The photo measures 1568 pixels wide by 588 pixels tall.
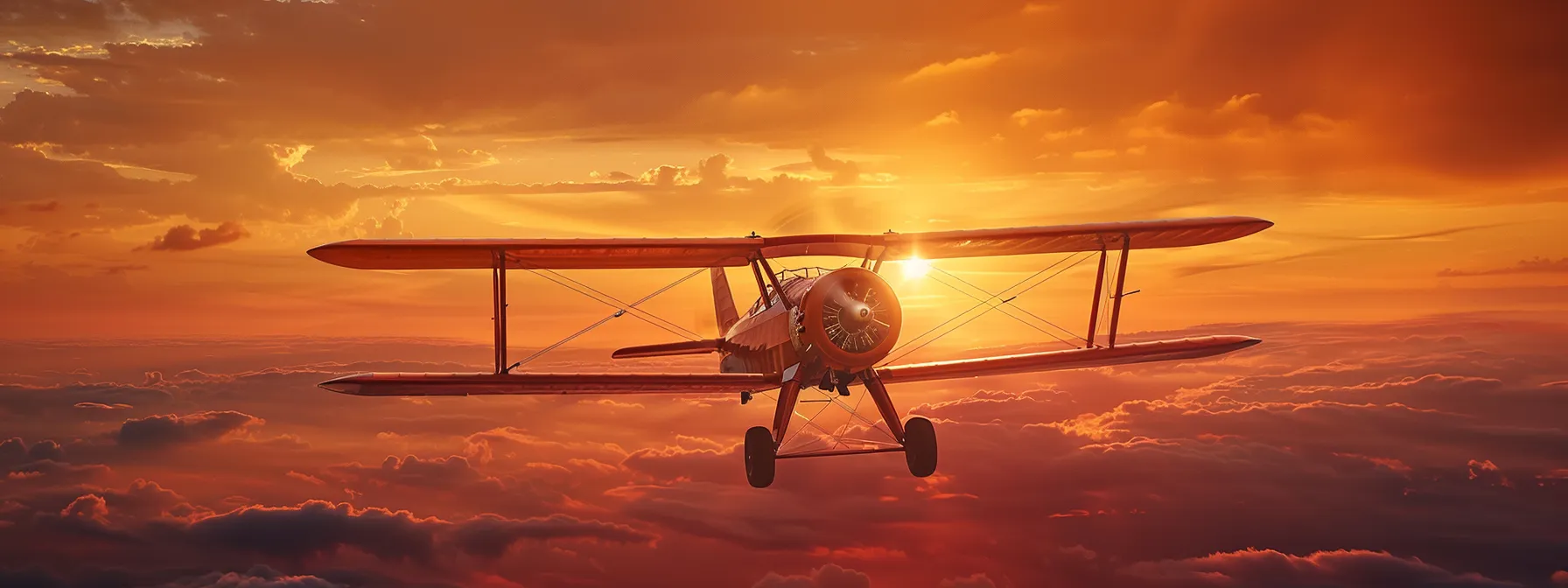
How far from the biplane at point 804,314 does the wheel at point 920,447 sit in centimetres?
2

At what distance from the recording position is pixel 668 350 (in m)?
27.5

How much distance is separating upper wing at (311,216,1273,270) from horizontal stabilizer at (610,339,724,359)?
662 cm

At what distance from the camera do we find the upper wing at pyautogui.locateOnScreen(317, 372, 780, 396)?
17562 mm

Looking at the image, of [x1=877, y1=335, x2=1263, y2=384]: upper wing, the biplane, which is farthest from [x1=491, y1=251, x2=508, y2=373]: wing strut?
[x1=877, y1=335, x2=1263, y2=384]: upper wing

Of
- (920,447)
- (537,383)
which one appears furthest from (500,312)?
(920,447)

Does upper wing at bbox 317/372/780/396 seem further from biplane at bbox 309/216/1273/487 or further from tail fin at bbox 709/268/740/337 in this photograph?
tail fin at bbox 709/268/740/337

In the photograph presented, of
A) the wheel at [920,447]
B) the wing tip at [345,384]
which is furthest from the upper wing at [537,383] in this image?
the wheel at [920,447]

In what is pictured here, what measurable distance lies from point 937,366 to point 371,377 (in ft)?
31.9

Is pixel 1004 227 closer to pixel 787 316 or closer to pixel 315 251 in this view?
pixel 787 316

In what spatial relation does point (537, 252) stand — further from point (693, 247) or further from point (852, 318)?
point (852, 318)

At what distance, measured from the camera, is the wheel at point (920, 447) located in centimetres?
2038

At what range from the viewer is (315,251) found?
695 inches

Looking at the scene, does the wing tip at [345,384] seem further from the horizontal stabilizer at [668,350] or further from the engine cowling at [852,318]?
the horizontal stabilizer at [668,350]

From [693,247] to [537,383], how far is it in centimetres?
336
